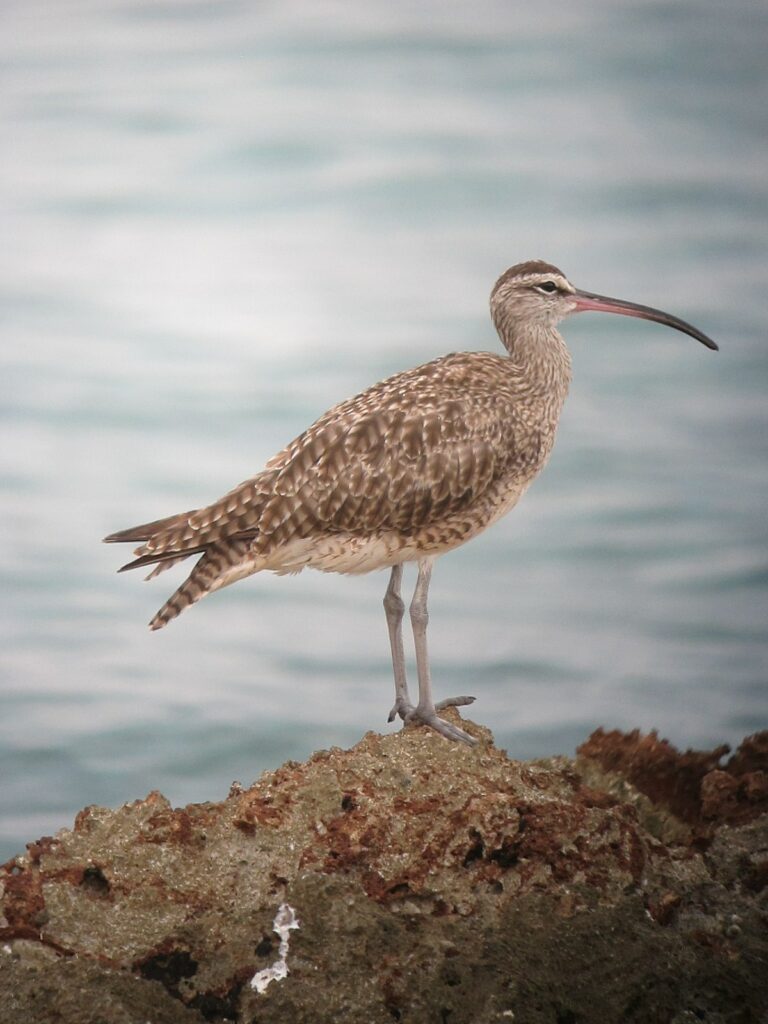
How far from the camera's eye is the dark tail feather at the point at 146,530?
32.2 ft

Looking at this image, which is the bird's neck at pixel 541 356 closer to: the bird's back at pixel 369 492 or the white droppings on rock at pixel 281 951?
the bird's back at pixel 369 492

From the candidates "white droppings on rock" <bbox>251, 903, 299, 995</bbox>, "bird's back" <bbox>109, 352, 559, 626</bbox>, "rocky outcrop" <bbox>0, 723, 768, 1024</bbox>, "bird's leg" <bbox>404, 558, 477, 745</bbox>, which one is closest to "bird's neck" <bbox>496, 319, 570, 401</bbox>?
"bird's back" <bbox>109, 352, 559, 626</bbox>

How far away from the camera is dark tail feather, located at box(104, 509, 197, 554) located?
9.83 meters

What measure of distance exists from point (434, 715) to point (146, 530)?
2.12 meters

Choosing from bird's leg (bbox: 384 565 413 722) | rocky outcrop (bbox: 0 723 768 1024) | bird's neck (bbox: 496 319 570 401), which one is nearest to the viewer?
rocky outcrop (bbox: 0 723 768 1024)

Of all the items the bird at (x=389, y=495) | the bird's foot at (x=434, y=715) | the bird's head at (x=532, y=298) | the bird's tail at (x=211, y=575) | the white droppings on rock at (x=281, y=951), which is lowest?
the white droppings on rock at (x=281, y=951)

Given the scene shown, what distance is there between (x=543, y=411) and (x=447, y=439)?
0.90 metres

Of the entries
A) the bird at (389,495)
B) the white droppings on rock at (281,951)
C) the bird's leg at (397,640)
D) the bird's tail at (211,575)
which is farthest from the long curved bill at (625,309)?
the white droppings on rock at (281,951)

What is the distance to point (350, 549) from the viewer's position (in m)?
9.99

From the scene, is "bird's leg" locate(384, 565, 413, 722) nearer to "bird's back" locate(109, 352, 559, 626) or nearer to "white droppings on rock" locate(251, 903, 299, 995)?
"bird's back" locate(109, 352, 559, 626)

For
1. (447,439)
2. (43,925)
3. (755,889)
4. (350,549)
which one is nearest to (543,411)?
(447,439)

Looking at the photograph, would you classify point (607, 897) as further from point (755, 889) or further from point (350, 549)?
point (350, 549)

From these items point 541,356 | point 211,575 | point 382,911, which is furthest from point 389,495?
point 382,911

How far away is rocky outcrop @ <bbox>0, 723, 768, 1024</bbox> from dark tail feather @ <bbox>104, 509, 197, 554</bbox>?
73.6 inches
